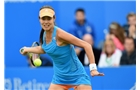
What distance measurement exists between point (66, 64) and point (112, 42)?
4744 millimetres

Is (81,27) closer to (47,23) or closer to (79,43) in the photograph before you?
(47,23)

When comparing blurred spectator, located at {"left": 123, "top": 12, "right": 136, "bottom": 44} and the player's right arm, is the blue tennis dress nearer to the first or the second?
the player's right arm

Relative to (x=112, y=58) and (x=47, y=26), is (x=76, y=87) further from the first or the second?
(x=112, y=58)

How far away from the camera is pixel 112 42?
1256 cm

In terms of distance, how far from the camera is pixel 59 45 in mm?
7910

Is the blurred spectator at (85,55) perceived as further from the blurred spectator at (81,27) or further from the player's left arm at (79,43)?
the player's left arm at (79,43)

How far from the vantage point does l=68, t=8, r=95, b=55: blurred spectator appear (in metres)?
13.6

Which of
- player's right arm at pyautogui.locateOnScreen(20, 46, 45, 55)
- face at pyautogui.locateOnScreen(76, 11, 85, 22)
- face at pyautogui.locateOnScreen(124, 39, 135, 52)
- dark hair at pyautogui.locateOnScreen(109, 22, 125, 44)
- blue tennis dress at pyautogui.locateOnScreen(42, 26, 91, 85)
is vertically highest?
face at pyautogui.locateOnScreen(76, 11, 85, 22)

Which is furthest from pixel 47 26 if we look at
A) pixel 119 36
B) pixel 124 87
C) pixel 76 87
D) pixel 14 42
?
pixel 14 42

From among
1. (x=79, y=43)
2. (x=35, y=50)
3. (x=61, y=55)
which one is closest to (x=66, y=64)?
(x=61, y=55)

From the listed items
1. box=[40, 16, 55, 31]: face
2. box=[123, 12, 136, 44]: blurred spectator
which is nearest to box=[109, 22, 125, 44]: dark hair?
box=[123, 12, 136, 44]: blurred spectator

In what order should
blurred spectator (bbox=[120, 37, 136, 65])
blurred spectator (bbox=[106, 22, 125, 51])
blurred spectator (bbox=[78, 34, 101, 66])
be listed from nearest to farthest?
blurred spectator (bbox=[120, 37, 136, 65])
blurred spectator (bbox=[78, 34, 101, 66])
blurred spectator (bbox=[106, 22, 125, 51])

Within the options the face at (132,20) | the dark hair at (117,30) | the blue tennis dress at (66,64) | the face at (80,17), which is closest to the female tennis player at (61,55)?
the blue tennis dress at (66,64)
